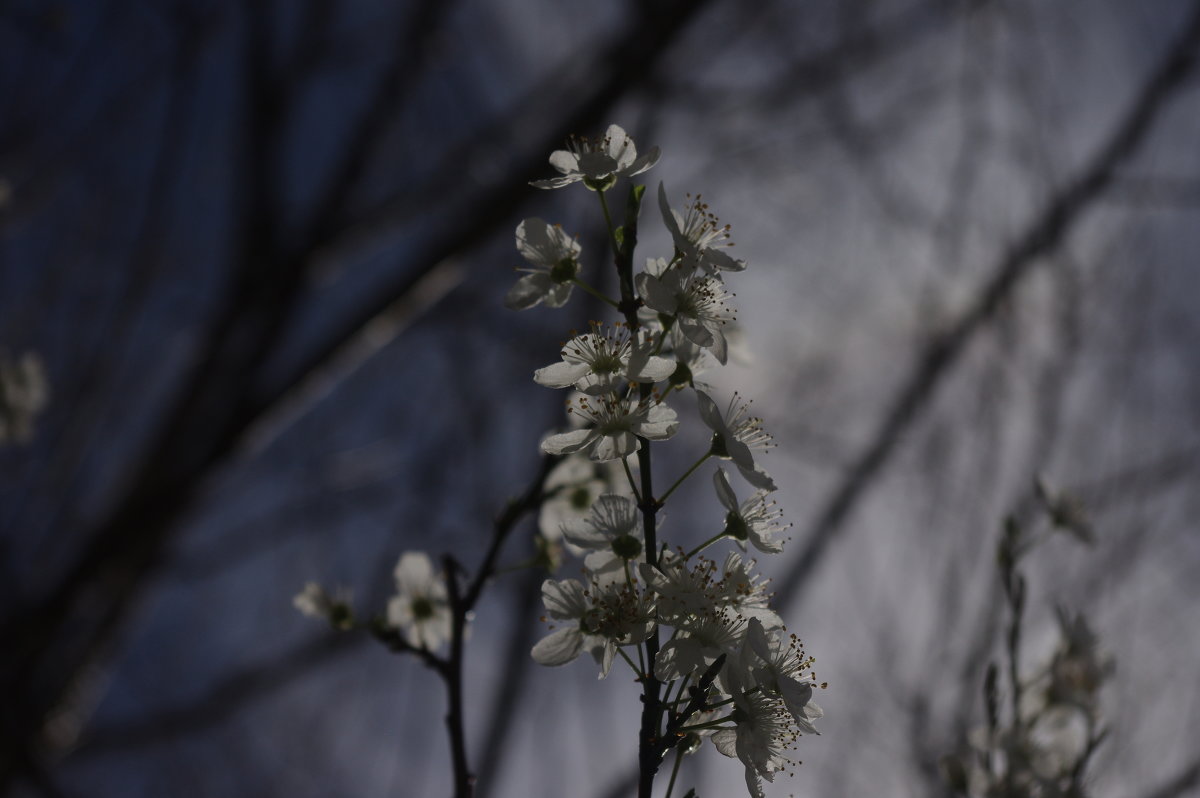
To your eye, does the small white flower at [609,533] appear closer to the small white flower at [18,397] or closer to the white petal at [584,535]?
the white petal at [584,535]

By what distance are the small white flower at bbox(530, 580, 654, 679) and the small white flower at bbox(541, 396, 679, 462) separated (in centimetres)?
14

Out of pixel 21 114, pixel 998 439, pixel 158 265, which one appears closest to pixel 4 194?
pixel 21 114

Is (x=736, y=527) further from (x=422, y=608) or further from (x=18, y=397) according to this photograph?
(x=18, y=397)

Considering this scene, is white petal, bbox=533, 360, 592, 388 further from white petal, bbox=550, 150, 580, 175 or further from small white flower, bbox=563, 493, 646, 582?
white petal, bbox=550, 150, 580, 175

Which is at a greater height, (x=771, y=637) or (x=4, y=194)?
(x=4, y=194)

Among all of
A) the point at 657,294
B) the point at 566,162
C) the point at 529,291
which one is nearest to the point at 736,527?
the point at 657,294

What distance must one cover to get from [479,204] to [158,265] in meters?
1.75

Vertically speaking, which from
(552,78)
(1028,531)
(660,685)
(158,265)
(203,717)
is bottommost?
(660,685)

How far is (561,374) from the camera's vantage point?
84 centimetres

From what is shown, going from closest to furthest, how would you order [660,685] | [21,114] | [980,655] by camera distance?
[660,685], [980,655], [21,114]

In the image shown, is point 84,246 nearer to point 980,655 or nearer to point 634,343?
point 634,343

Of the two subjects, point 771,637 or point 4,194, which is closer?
point 771,637

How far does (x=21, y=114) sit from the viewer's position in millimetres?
2928

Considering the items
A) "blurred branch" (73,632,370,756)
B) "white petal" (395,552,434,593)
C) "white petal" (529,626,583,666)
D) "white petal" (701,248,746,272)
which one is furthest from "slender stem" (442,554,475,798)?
"blurred branch" (73,632,370,756)
